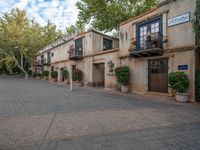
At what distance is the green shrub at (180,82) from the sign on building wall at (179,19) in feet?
9.75

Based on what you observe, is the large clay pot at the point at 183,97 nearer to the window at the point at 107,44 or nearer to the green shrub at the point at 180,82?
the green shrub at the point at 180,82

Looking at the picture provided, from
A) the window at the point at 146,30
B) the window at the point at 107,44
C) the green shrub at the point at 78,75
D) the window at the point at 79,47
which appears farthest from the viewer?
the window at the point at 79,47

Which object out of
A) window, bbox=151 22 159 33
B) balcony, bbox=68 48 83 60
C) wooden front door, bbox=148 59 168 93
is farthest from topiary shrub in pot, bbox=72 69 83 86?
window, bbox=151 22 159 33

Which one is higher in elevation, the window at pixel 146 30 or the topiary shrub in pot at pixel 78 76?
the window at pixel 146 30

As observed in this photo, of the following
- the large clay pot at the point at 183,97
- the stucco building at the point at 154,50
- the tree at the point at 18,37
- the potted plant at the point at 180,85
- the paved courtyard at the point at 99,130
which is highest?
the tree at the point at 18,37

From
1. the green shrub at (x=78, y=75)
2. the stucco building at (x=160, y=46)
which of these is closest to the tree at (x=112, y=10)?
the green shrub at (x=78, y=75)

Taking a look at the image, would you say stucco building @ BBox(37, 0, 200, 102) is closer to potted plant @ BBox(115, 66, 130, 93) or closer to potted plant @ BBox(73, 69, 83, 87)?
potted plant @ BBox(115, 66, 130, 93)

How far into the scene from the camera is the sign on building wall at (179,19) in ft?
39.4

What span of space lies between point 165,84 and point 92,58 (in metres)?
9.73

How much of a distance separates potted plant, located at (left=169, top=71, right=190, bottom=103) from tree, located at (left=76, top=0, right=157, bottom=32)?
609 inches

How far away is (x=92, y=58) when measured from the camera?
71.7ft

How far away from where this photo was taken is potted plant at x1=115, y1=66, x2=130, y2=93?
634 inches

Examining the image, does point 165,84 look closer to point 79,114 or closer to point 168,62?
point 168,62

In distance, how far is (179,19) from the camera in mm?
12453
